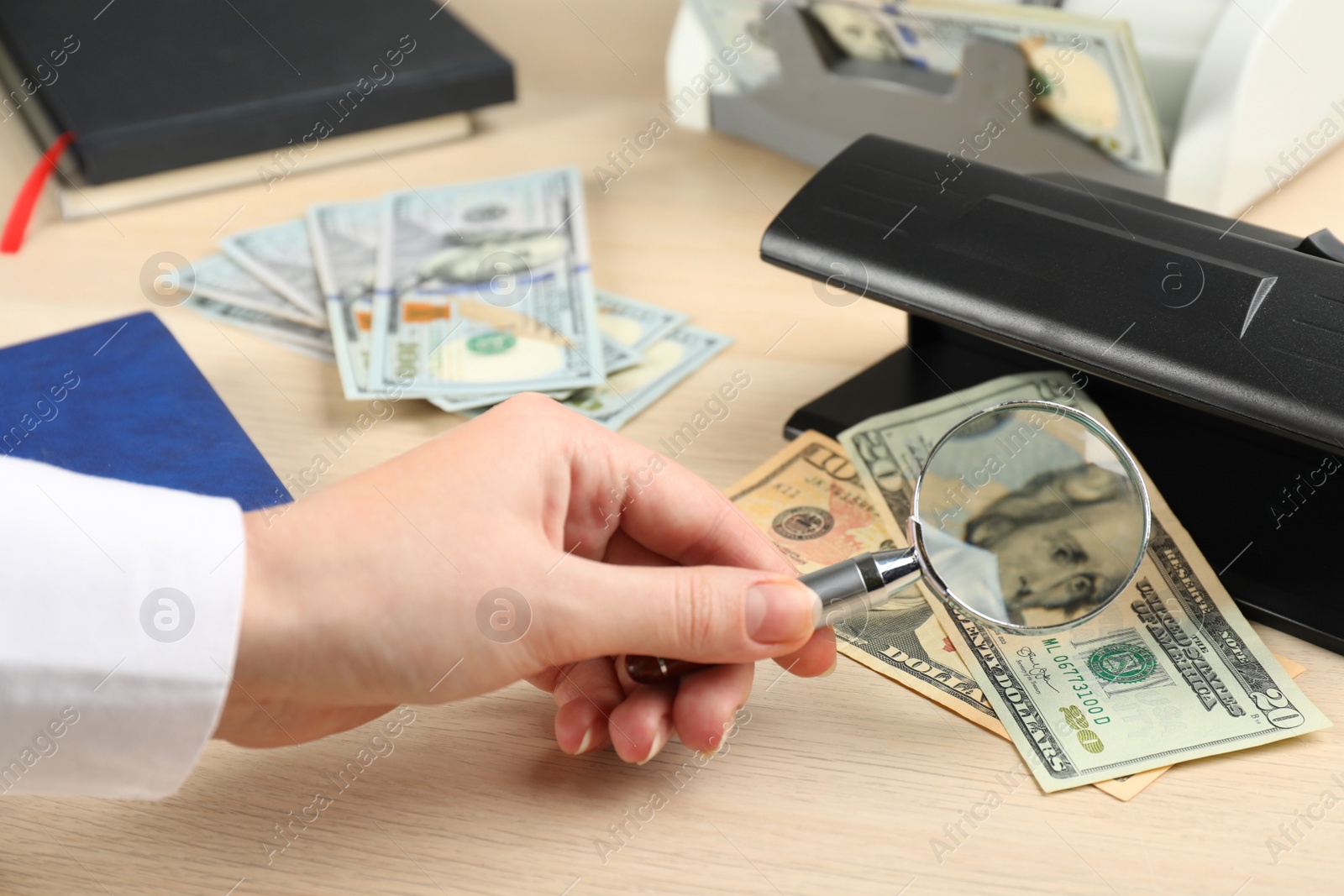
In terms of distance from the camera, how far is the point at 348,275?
3.86 feet

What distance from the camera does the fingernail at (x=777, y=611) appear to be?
0.61m

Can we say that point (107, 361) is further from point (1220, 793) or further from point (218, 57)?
point (1220, 793)

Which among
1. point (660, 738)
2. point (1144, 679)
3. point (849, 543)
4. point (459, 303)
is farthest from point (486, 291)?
point (1144, 679)

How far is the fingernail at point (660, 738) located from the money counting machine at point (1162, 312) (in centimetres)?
33

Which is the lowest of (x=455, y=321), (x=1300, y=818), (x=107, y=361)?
(x=1300, y=818)

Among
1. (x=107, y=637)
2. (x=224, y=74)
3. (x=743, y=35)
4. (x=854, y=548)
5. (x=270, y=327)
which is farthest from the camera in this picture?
(x=224, y=74)

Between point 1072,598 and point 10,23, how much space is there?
4.95 feet

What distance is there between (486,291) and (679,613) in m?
0.63

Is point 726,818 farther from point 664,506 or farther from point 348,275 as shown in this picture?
point 348,275

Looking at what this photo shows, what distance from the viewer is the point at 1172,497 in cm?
79

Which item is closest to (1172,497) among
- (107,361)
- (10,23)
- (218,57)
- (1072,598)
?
(1072,598)

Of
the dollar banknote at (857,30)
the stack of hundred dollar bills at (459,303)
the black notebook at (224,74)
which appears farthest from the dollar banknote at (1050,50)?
the black notebook at (224,74)

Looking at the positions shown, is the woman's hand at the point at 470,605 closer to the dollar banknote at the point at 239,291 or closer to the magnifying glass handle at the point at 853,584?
the magnifying glass handle at the point at 853,584

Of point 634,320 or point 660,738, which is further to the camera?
point 634,320
